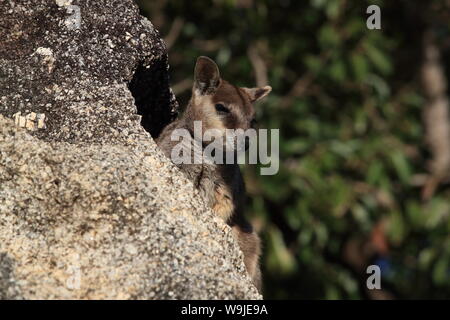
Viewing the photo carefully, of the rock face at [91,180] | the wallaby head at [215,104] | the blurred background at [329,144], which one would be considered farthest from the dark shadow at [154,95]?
the blurred background at [329,144]

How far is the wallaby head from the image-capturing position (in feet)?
19.7

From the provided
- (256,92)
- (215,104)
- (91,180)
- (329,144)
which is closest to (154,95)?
(215,104)

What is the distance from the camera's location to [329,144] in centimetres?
928

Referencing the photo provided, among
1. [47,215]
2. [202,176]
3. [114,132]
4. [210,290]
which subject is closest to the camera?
[210,290]

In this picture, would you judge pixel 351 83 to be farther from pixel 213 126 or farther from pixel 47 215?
pixel 47 215

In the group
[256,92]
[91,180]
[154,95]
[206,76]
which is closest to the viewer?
[91,180]

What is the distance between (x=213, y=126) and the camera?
6.00 metres

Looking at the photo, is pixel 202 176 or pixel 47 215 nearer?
pixel 47 215

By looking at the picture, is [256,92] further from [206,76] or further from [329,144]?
[329,144]

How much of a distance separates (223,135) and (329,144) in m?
3.46

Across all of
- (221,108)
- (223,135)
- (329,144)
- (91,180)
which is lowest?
(91,180)

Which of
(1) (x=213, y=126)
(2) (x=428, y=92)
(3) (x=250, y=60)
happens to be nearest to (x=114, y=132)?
(1) (x=213, y=126)

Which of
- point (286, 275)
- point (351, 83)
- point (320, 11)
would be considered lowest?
point (286, 275)

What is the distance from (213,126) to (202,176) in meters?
0.43
